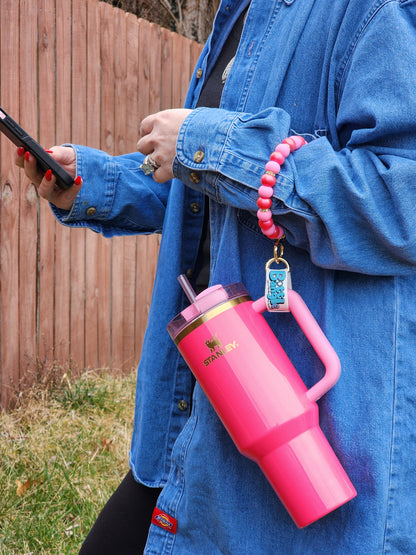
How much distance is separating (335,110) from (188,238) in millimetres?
486

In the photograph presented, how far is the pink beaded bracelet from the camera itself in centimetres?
100

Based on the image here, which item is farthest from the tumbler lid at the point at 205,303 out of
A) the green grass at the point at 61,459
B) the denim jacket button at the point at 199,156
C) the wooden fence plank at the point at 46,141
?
the wooden fence plank at the point at 46,141

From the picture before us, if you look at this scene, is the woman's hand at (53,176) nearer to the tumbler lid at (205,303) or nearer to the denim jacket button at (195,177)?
the denim jacket button at (195,177)

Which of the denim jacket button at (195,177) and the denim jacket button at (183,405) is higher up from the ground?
the denim jacket button at (195,177)

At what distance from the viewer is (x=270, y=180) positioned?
3.26ft

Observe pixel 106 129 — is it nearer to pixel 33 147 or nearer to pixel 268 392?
pixel 33 147

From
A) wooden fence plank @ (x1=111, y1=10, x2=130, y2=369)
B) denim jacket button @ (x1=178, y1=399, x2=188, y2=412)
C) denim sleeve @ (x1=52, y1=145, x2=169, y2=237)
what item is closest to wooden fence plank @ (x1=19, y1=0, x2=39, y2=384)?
wooden fence plank @ (x1=111, y1=10, x2=130, y2=369)

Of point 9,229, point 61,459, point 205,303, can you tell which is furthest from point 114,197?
point 9,229

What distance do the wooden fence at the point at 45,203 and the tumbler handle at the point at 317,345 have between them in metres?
2.65

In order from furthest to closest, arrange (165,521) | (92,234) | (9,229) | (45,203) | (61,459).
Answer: (92,234)
(45,203)
(9,229)
(61,459)
(165,521)

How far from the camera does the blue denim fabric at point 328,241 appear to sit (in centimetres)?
98

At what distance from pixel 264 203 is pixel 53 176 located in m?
0.60

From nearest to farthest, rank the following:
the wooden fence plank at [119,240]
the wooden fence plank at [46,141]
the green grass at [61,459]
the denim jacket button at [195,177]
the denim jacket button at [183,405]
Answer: the denim jacket button at [195,177]
the denim jacket button at [183,405]
the green grass at [61,459]
the wooden fence plank at [46,141]
the wooden fence plank at [119,240]

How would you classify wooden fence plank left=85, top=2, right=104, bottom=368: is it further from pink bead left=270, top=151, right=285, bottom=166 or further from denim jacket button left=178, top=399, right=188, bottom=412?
pink bead left=270, top=151, right=285, bottom=166
